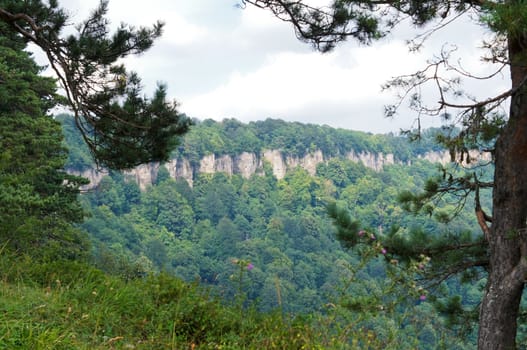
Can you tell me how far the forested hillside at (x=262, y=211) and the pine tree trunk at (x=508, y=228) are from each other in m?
37.1

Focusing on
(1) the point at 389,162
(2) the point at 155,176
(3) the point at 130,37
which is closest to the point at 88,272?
(3) the point at 130,37

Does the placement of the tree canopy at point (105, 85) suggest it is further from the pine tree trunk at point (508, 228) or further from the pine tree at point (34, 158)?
the pine tree at point (34, 158)

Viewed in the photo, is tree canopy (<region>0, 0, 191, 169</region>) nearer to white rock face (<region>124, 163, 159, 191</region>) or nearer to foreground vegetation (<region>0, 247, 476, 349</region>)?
foreground vegetation (<region>0, 247, 476, 349</region>)

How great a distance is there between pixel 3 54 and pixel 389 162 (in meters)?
131

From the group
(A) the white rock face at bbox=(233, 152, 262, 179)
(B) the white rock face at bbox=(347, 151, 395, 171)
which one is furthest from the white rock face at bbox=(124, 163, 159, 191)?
(B) the white rock face at bbox=(347, 151, 395, 171)

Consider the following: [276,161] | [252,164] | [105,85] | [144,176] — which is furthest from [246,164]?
[105,85]

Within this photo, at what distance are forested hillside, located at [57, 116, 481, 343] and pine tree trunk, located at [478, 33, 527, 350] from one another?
3708cm

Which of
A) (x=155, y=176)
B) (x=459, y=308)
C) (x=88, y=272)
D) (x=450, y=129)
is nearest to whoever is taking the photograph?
(x=88, y=272)

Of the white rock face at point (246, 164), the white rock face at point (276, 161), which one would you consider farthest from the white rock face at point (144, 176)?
the white rock face at point (276, 161)

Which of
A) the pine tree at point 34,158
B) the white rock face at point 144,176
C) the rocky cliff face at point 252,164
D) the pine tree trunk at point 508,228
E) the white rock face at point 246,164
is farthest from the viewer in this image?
the white rock face at point 246,164

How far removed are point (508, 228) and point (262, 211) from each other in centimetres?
9517

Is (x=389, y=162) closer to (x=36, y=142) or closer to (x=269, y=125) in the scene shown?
(x=269, y=125)

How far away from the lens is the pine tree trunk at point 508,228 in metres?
4.64

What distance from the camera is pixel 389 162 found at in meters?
139
